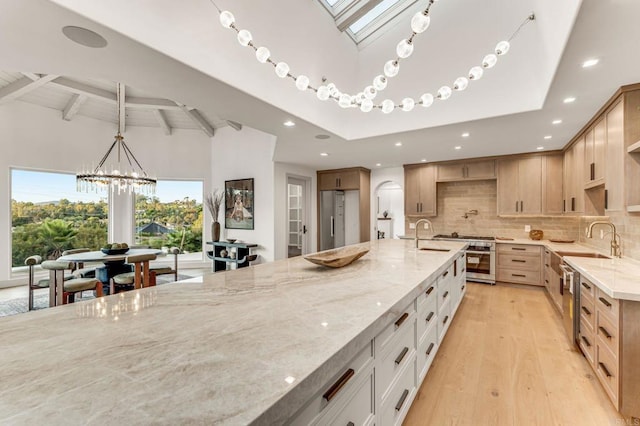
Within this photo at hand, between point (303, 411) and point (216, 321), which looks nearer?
point (303, 411)

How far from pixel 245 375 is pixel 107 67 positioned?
8.23 feet

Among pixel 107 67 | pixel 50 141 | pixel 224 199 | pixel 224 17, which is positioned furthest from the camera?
pixel 224 199

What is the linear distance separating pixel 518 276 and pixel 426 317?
152 inches

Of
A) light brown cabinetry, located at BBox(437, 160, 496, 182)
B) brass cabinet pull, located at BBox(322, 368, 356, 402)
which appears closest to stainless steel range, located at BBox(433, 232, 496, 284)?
light brown cabinetry, located at BBox(437, 160, 496, 182)

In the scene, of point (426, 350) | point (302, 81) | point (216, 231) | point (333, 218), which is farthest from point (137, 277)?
point (333, 218)

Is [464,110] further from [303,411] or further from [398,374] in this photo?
[303,411]

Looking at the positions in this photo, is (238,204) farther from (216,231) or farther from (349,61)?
(349,61)

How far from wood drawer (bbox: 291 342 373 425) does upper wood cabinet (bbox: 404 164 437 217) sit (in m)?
5.19

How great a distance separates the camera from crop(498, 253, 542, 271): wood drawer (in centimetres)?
474

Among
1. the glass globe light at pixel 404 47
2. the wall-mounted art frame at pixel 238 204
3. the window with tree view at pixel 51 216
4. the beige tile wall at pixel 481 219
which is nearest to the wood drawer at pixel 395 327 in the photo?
the glass globe light at pixel 404 47

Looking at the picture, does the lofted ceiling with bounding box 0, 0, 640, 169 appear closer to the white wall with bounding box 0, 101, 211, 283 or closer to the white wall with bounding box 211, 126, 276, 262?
the white wall with bounding box 211, 126, 276, 262

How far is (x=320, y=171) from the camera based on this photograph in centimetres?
698

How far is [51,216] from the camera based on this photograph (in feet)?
18.9

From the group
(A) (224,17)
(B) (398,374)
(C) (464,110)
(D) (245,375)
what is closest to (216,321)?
(D) (245,375)
